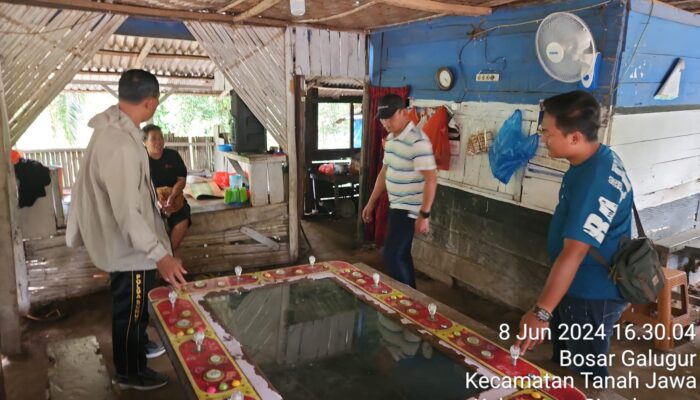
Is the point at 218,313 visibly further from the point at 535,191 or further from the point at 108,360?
the point at 535,191

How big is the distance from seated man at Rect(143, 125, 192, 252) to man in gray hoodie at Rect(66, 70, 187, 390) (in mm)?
1767

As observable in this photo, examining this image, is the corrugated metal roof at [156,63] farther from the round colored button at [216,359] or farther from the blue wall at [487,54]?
the round colored button at [216,359]

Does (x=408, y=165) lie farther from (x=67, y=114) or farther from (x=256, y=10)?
(x=67, y=114)

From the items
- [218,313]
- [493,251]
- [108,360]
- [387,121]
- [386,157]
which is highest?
[387,121]

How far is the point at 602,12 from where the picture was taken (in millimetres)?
3367

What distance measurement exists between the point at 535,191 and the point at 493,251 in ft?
2.68

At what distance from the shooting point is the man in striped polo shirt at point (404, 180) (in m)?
3.51

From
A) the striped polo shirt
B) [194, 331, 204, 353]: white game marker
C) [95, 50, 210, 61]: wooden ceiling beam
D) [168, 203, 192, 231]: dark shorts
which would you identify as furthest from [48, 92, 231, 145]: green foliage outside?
[194, 331, 204, 353]: white game marker

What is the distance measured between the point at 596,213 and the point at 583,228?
90 mm

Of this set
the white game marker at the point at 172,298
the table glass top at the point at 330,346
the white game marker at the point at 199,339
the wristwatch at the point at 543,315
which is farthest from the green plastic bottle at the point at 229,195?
the wristwatch at the point at 543,315

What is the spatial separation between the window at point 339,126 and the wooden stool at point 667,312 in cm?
542

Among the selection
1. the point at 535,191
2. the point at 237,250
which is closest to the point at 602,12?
the point at 535,191

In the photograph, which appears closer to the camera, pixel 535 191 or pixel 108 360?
pixel 108 360

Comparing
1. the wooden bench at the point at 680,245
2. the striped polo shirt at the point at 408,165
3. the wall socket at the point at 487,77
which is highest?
the wall socket at the point at 487,77
